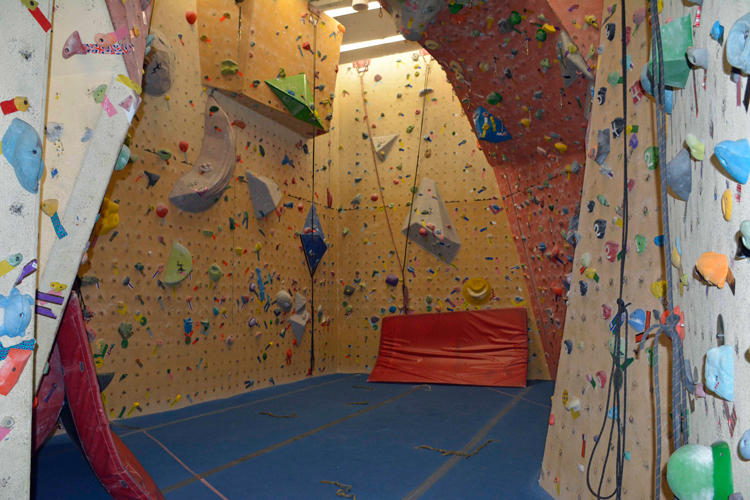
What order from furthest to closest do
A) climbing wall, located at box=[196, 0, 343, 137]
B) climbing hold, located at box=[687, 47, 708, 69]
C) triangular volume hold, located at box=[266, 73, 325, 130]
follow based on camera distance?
triangular volume hold, located at box=[266, 73, 325, 130]
climbing wall, located at box=[196, 0, 343, 137]
climbing hold, located at box=[687, 47, 708, 69]

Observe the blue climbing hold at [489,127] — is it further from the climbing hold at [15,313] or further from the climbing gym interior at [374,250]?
the climbing hold at [15,313]

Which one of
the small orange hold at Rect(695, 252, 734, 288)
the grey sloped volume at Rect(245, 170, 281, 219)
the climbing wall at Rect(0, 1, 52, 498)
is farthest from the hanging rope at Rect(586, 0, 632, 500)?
the grey sloped volume at Rect(245, 170, 281, 219)

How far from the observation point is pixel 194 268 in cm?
419

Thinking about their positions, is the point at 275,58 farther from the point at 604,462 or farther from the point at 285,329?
the point at 604,462

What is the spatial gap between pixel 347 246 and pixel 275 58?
2509mm

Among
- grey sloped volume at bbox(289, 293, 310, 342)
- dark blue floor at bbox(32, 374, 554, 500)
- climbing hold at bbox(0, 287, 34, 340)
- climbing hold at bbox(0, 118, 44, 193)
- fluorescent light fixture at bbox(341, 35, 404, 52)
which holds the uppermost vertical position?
fluorescent light fixture at bbox(341, 35, 404, 52)

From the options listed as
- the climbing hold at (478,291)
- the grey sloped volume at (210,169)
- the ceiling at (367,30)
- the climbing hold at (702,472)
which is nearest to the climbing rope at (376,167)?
the ceiling at (367,30)

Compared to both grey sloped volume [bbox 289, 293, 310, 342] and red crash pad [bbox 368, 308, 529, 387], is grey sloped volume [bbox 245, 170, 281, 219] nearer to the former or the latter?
grey sloped volume [bbox 289, 293, 310, 342]

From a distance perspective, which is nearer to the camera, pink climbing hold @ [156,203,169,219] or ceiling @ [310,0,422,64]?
pink climbing hold @ [156,203,169,219]

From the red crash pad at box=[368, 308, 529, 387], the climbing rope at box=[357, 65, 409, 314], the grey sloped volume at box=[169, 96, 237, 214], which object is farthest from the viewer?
the climbing rope at box=[357, 65, 409, 314]

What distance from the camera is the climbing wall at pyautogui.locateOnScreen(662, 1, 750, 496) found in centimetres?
69

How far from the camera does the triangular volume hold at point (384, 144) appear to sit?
6207 mm

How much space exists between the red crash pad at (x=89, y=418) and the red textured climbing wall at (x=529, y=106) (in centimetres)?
259

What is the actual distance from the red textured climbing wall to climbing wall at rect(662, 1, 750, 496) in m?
1.73
